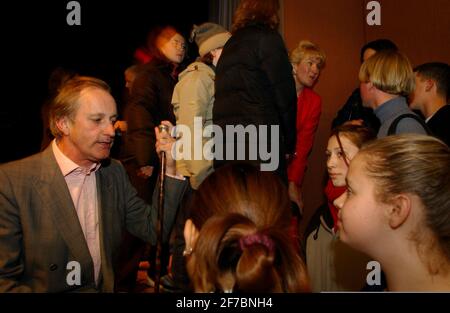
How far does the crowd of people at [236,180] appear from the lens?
1.48 meters

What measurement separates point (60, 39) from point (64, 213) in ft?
13.3

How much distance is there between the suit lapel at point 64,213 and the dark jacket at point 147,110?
1603 millimetres

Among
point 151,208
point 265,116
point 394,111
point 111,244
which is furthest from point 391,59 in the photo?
point 111,244

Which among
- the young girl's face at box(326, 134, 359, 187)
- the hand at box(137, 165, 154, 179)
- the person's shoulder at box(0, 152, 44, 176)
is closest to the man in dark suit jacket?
the person's shoulder at box(0, 152, 44, 176)

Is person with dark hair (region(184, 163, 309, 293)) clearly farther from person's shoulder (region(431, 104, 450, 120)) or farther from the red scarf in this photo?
person's shoulder (region(431, 104, 450, 120))

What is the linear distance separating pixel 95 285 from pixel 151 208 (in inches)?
16.8

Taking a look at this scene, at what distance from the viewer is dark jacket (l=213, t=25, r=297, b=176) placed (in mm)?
2756

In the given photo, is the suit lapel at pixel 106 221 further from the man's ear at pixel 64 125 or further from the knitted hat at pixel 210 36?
the knitted hat at pixel 210 36

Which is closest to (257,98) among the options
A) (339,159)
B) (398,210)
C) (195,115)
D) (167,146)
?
(195,115)

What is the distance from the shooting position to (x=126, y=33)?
19.5 ft

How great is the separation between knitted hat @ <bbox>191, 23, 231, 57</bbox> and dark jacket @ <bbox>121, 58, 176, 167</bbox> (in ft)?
2.12
